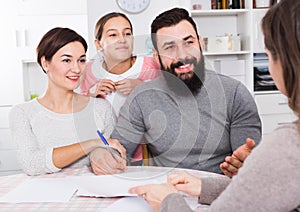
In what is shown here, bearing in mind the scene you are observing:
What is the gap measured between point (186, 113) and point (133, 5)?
6.74ft

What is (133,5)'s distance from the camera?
11.0ft

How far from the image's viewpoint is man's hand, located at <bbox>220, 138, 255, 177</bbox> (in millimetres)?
1166

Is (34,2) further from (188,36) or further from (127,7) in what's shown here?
(188,36)

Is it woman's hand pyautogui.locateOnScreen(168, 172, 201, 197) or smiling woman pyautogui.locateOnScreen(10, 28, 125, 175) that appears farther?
smiling woman pyautogui.locateOnScreen(10, 28, 125, 175)

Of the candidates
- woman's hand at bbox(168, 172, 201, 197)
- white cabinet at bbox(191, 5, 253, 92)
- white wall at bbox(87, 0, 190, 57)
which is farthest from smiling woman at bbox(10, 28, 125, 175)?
white cabinet at bbox(191, 5, 253, 92)

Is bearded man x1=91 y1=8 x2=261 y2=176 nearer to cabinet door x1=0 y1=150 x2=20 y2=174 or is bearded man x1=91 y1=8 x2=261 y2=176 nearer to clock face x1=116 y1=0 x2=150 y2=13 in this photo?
cabinet door x1=0 y1=150 x2=20 y2=174

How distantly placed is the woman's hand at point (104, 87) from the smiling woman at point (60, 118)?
4cm

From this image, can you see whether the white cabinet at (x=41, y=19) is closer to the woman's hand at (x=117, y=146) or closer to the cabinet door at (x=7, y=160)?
the cabinet door at (x=7, y=160)

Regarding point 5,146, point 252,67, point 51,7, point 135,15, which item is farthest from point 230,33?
point 5,146

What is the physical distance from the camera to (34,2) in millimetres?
2887

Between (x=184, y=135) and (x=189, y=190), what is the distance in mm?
490

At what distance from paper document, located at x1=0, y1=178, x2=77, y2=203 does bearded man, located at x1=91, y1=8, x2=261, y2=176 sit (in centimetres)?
35

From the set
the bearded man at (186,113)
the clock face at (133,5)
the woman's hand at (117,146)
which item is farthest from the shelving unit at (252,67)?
the woman's hand at (117,146)

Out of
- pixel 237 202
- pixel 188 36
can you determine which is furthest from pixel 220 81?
pixel 237 202
